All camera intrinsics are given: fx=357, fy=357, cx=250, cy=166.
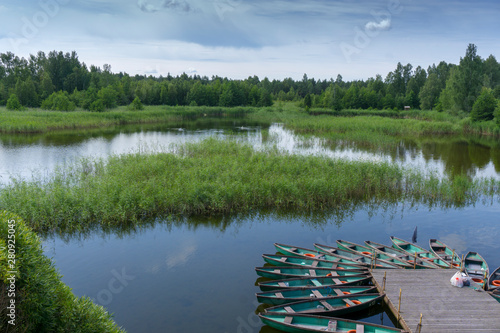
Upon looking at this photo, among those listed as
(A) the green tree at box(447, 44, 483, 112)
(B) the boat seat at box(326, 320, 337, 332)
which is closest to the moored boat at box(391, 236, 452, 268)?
(B) the boat seat at box(326, 320, 337, 332)

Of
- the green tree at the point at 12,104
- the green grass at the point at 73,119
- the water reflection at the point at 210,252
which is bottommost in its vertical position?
the water reflection at the point at 210,252

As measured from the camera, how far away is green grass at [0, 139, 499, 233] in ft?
57.5

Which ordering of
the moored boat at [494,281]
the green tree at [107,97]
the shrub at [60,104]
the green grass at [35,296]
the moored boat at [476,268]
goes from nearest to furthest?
the green grass at [35,296] < the moored boat at [494,281] < the moored boat at [476,268] < the shrub at [60,104] < the green tree at [107,97]

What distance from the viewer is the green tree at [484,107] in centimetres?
5578

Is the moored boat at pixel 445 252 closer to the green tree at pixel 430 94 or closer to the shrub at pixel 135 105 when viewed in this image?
the shrub at pixel 135 105

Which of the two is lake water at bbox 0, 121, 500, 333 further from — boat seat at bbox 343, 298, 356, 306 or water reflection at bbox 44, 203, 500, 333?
boat seat at bbox 343, 298, 356, 306

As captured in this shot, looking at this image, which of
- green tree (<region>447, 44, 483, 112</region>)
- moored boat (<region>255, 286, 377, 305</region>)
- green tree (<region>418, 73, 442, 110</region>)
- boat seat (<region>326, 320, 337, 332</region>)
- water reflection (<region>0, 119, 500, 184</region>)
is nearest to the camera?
boat seat (<region>326, 320, 337, 332</region>)

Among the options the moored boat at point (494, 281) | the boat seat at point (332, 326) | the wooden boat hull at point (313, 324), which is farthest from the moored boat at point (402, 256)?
the boat seat at point (332, 326)

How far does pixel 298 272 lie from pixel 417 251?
239 inches

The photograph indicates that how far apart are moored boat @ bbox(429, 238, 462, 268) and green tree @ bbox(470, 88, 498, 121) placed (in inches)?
1973

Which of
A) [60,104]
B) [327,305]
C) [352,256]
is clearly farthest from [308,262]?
[60,104]

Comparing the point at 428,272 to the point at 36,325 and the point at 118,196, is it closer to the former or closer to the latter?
the point at 36,325

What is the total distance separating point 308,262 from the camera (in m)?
14.5

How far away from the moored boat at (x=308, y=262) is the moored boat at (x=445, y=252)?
3732 mm
